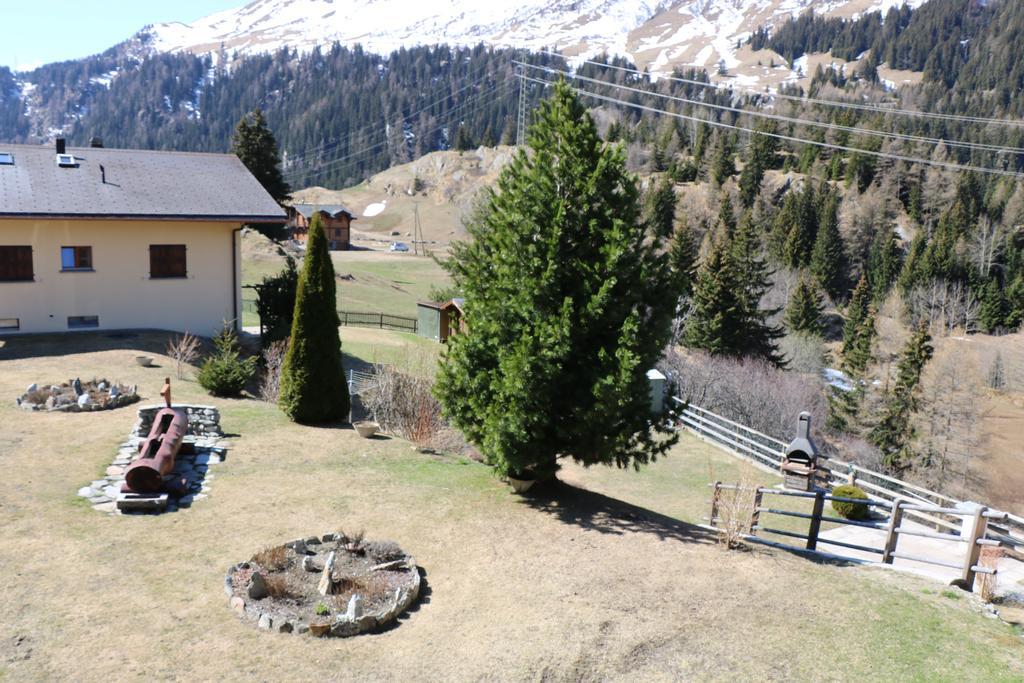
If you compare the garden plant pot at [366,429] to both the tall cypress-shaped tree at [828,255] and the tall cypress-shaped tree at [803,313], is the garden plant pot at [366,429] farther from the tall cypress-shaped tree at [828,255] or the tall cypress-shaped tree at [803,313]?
the tall cypress-shaped tree at [828,255]

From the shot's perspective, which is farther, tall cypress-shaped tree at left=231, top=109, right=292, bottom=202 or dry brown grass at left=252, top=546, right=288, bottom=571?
tall cypress-shaped tree at left=231, top=109, right=292, bottom=202

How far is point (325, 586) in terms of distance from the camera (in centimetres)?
863

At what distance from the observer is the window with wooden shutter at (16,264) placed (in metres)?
22.0

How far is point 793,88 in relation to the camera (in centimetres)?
18125

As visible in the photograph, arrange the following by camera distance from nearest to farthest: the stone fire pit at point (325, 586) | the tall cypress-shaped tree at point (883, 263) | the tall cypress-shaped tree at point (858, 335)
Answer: the stone fire pit at point (325, 586)
the tall cypress-shaped tree at point (858, 335)
the tall cypress-shaped tree at point (883, 263)

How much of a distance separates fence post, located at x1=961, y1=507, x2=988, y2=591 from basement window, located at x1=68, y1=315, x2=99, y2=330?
2327cm

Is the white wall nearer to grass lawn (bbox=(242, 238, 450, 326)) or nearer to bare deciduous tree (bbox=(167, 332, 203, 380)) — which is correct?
bare deciduous tree (bbox=(167, 332, 203, 380))

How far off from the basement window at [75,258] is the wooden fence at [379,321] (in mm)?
18416

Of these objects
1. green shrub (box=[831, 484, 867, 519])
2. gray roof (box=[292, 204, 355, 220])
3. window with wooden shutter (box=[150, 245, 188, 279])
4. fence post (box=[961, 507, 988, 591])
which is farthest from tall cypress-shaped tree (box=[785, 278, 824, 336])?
gray roof (box=[292, 204, 355, 220])

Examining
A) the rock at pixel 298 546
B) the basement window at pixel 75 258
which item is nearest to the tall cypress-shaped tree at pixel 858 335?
the basement window at pixel 75 258

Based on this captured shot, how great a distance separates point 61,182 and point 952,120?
139 metres

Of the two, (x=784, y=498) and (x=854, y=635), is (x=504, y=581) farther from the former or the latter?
(x=784, y=498)

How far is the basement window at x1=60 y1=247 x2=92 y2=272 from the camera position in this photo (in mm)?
22656

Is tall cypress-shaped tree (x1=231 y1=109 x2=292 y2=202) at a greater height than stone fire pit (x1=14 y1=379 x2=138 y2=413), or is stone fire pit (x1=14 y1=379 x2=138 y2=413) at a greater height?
tall cypress-shaped tree (x1=231 y1=109 x2=292 y2=202)
